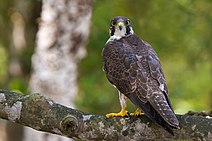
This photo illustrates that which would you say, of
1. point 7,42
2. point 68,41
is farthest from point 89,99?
point 68,41

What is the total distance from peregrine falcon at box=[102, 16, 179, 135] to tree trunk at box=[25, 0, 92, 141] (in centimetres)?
236

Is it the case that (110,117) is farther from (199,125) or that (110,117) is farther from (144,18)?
(144,18)

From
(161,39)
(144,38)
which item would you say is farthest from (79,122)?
(161,39)

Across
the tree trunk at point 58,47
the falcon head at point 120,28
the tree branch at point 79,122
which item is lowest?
the tree branch at point 79,122

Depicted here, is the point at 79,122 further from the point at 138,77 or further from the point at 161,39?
the point at 161,39

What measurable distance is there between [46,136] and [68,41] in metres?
1.31

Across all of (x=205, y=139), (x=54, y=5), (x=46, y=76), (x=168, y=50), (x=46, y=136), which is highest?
(x=168, y=50)

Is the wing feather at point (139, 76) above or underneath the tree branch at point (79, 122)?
above

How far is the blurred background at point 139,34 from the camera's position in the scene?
409 inches

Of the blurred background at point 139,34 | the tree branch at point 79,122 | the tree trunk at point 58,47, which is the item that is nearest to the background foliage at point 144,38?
the blurred background at point 139,34

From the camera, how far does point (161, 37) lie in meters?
10.8

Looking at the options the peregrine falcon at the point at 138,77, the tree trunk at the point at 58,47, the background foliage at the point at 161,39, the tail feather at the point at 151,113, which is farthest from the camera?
the background foliage at the point at 161,39

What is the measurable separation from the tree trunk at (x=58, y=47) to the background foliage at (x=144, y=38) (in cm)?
173

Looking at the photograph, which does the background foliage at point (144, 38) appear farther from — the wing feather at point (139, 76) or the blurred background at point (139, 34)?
the wing feather at point (139, 76)
